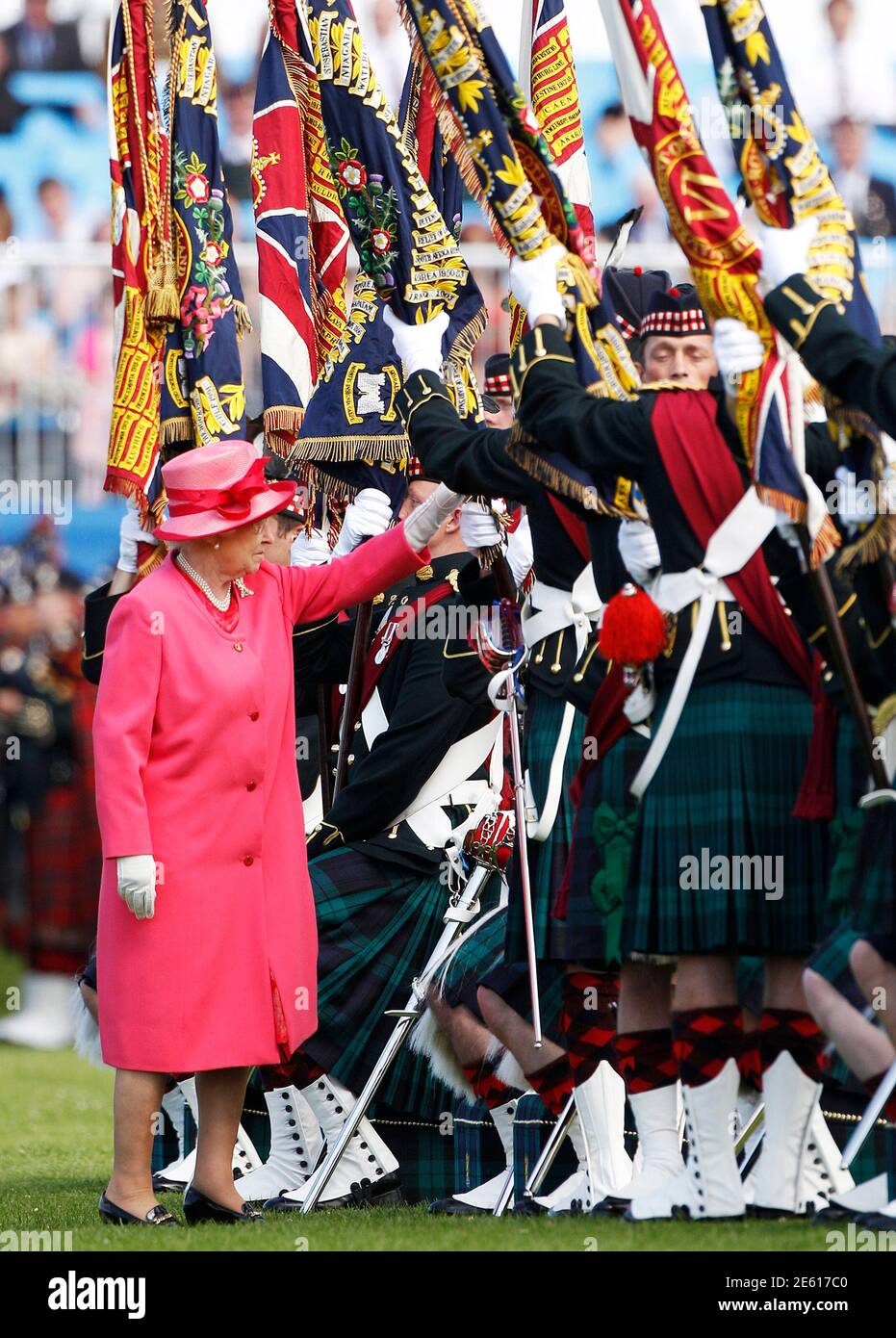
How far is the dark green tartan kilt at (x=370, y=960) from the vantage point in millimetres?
7105

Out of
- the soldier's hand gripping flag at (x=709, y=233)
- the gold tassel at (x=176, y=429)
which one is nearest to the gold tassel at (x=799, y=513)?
the soldier's hand gripping flag at (x=709, y=233)

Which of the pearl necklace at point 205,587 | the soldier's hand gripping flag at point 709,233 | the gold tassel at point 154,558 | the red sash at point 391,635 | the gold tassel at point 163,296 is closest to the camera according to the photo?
the soldier's hand gripping flag at point 709,233

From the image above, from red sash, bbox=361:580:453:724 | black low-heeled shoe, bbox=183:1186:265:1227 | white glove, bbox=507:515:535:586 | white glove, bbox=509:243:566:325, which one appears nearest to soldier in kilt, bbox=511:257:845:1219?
white glove, bbox=509:243:566:325

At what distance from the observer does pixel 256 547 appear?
6219 mm

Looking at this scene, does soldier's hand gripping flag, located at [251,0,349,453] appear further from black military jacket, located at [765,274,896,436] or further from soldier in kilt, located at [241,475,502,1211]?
black military jacket, located at [765,274,896,436]

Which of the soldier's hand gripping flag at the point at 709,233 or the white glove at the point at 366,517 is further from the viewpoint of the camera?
the white glove at the point at 366,517

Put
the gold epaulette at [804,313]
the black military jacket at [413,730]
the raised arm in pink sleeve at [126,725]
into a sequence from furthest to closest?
1. the black military jacket at [413,730]
2. the raised arm in pink sleeve at [126,725]
3. the gold epaulette at [804,313]

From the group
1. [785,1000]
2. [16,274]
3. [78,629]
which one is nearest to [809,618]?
[785,1000]

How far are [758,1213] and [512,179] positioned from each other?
2678mm

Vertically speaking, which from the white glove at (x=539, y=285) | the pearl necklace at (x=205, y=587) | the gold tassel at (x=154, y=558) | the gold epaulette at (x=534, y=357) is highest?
the white glove at (x=539, y=285)

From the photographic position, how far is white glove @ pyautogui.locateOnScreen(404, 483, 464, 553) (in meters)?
6.33

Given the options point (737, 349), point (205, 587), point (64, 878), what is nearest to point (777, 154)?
point (737, 349)

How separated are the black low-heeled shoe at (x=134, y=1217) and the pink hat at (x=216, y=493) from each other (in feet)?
5.62

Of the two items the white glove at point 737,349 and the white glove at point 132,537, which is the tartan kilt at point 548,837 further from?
the white glove at point 132,537
